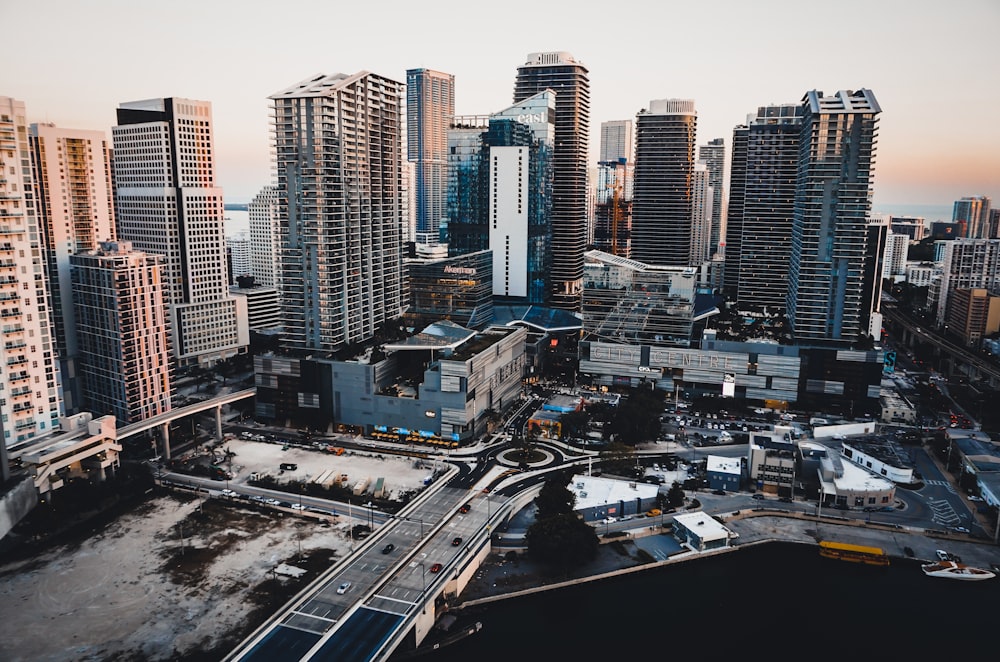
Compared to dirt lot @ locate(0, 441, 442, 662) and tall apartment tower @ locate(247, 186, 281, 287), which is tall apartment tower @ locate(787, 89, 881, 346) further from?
tall apartment tower @ locate(247, 186, 281, 287)

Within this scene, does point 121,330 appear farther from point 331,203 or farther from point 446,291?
point 446,291

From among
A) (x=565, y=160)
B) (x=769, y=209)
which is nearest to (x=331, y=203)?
(x=565, y=160)

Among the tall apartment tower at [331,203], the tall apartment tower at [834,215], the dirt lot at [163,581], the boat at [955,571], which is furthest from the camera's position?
the tall apartment tower at [834,215]

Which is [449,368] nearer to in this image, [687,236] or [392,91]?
[392,91]

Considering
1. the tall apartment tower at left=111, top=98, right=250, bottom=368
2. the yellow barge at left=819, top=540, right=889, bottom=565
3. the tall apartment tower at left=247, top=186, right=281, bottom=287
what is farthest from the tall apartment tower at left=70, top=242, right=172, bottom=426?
the tall apartment tower at left=247, top=186, right=281, bottom=287

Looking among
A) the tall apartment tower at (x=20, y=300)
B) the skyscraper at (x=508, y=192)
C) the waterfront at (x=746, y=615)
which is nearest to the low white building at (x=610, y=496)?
the waterfront at (x=746, y=615)

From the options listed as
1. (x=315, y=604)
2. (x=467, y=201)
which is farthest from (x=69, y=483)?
(x=467, y=201)

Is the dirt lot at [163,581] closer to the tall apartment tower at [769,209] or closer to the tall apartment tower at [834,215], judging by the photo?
the tall apartment tower at [834,215]
